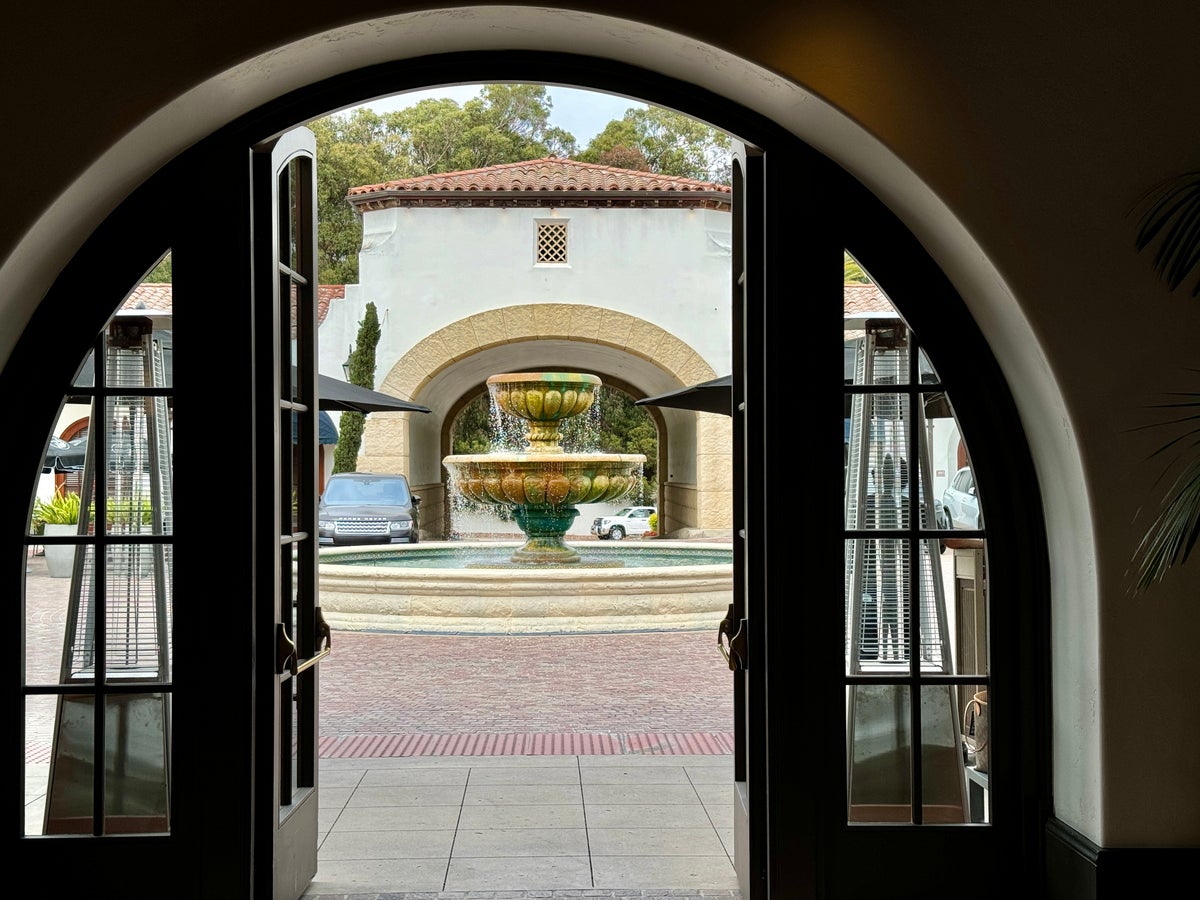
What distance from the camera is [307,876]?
4.16 m

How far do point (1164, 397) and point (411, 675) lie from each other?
21.4 feet

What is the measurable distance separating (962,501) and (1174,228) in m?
1.13

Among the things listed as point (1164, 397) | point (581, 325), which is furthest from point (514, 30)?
point (581, 325)

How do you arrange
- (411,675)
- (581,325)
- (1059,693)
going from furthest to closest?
1. (581,325)
2. (411,675)
3. (1059,693)

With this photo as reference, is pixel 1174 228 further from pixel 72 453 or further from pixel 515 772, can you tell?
pixel 515 772

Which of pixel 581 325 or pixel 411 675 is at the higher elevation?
pixel 581 325

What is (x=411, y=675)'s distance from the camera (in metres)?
8.92

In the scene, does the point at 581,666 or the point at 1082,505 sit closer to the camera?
the point at 1082,505

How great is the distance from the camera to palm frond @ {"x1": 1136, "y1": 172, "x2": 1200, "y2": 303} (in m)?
2.99

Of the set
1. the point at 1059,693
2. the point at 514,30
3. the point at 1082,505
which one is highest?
the point at 514,30

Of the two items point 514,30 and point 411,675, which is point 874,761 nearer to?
point 514,30

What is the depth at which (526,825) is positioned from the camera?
4949mm

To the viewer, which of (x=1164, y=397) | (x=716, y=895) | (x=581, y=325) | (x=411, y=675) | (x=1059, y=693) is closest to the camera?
(x=1164, y=397)

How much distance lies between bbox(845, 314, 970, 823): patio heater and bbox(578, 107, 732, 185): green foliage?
110ft
